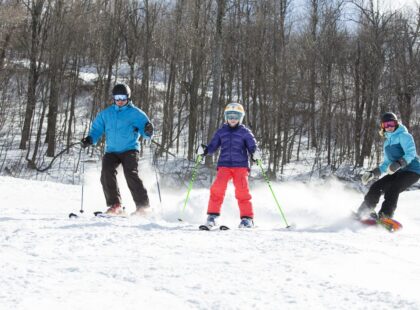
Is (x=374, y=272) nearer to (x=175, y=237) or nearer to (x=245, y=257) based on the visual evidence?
(x=245, y=257)

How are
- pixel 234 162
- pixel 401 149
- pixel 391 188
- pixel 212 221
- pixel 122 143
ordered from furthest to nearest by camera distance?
pixel 401 149
pixel 391 188
pixel 122 143
pixel 234 162
pixel 212 221

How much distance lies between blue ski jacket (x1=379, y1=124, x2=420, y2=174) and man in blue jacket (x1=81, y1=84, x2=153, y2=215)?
377 centimetres

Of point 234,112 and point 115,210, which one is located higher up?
point 234,112

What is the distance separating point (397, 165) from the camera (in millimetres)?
6820

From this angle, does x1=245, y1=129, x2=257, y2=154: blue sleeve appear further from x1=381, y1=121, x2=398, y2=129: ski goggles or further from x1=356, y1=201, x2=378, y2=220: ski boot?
x1=381, y1=121, x2=398, y2=129: ski goggles

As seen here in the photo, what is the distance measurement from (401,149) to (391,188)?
26.2 inches

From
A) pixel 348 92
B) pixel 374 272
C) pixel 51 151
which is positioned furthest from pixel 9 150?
pixel 374 272

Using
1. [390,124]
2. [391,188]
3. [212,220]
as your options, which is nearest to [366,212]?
[391,188]

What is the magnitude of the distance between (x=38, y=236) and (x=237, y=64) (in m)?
25.8

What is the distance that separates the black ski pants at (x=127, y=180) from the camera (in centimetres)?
680

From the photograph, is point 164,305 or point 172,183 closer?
point 164,305

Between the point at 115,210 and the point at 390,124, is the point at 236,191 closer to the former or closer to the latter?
the point at 115,210

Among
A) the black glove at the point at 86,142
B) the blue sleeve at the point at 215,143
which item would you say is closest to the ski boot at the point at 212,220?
the blue sleeve at the point at 215,143

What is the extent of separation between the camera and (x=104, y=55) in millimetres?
27469
